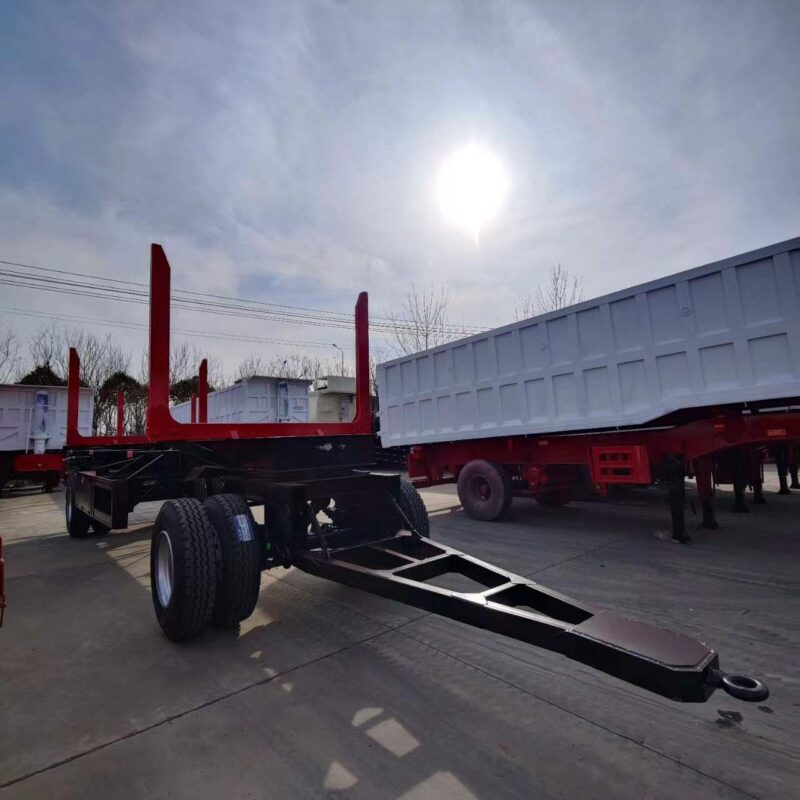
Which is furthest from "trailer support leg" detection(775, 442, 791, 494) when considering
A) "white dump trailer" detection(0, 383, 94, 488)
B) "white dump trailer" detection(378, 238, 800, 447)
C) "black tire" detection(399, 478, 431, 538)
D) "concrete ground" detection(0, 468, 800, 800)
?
"white dump trailer" detection(0, 383, 94, 488)

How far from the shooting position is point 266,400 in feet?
43.1

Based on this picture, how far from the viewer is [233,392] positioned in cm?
1366

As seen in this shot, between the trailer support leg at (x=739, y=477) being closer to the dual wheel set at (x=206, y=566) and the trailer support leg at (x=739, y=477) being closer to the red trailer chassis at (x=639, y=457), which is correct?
the red trailer chassis at (x=639, y=457)

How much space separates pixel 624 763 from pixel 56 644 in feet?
12.1

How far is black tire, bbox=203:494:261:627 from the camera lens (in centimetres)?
334

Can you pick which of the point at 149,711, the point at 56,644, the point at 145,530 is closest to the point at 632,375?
the point at 149,711

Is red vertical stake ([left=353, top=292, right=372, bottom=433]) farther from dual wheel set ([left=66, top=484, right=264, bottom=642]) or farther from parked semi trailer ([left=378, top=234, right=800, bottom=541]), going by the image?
parked semi trailer ([left=378, top=234, right=800, bottom=541])

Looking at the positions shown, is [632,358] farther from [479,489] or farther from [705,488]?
[479,489]

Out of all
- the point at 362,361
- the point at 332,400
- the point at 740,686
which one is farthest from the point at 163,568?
the point at 332,400

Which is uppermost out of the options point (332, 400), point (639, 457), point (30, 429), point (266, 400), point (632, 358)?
point (332, 400)

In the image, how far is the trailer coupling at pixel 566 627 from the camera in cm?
160

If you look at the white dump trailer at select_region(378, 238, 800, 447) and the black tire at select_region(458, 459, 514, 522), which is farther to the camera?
the black tire at select_region(458, 459, 514, 522)

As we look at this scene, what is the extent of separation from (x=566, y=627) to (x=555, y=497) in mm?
7006

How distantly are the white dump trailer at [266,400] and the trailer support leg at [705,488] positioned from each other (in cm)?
981
